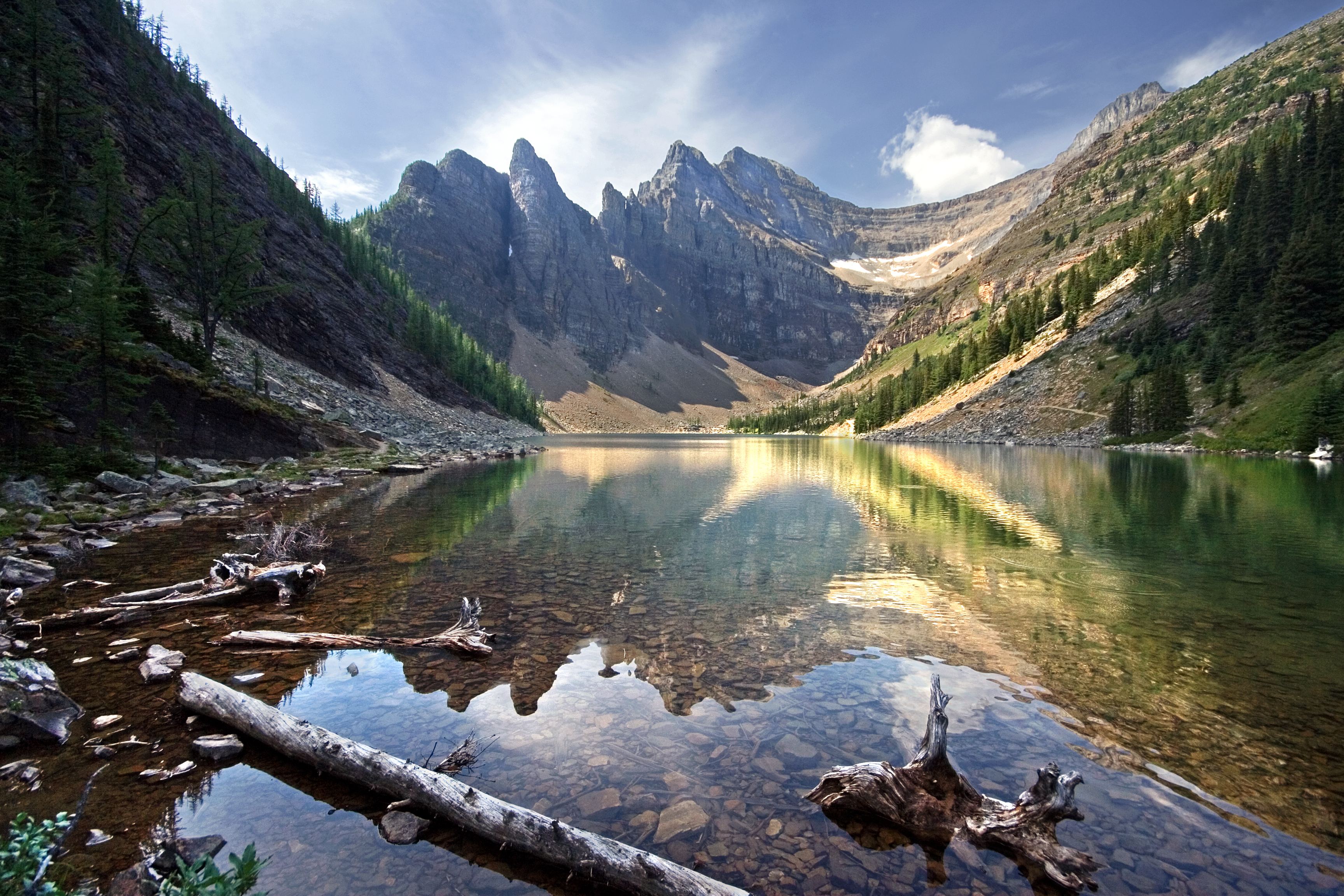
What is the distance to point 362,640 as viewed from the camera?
11703 mm

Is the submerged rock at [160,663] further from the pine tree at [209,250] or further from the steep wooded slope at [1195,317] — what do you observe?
the steep wooded slope at [1195,317]

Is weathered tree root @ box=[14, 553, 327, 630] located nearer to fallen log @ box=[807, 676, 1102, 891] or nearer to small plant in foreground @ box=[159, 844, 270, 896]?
small plant in foreground @ box=[159, 844, 270, 896]

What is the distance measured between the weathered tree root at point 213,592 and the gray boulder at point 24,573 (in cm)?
252

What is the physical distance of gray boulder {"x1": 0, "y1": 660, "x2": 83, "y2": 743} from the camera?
7.41m

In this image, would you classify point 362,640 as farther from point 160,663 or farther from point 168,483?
point 168,483

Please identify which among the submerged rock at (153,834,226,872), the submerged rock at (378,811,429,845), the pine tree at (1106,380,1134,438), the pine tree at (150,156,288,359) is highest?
the pine tree at (150,156,288,359)

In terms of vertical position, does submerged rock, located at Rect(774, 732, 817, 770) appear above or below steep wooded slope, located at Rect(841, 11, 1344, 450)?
below

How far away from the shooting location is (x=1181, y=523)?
80.0 feet

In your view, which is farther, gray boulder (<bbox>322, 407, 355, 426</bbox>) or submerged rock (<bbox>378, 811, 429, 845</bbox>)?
gray boulder (<bbox>322, 407, 355, 426</bbox>)

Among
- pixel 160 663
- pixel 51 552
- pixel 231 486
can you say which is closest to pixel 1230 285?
pixel 160 663

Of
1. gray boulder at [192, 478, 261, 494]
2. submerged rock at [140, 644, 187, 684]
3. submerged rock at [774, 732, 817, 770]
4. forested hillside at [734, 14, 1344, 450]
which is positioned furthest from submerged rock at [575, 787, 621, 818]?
forested hillside at [734, 14, 1344, 450]

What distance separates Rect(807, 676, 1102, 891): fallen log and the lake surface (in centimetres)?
22

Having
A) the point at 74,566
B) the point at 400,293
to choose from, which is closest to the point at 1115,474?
the point at 74,566

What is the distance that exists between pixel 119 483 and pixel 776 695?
28.8 meters
